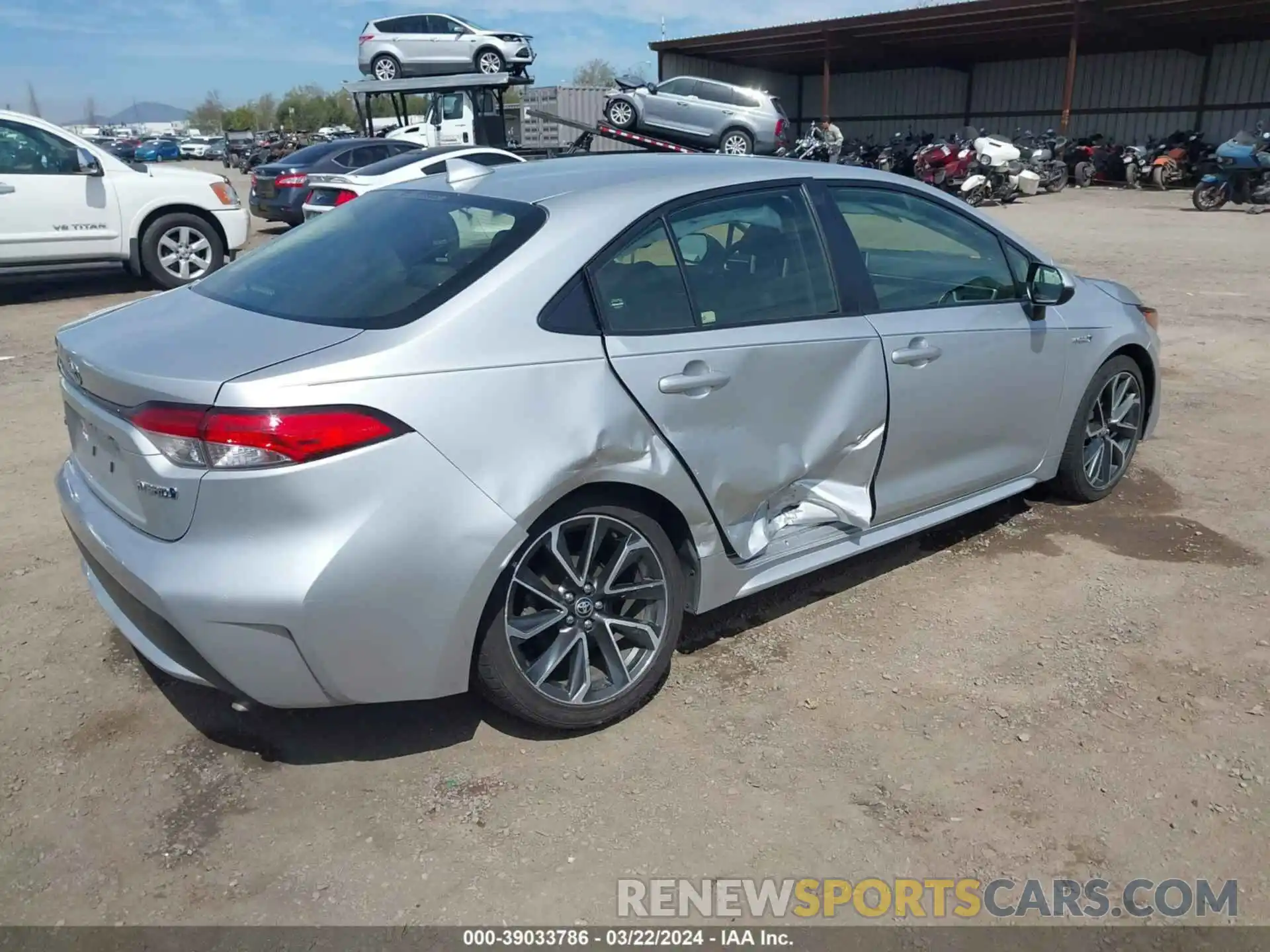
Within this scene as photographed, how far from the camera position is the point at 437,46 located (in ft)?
80.9

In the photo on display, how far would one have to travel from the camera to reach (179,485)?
7.93ft

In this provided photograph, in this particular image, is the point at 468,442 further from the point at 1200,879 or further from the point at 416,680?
the point at 1200,879

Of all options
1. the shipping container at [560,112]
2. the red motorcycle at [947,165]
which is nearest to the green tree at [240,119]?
the shipping container at [560,112]

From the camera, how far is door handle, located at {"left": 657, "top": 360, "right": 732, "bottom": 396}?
2.90m

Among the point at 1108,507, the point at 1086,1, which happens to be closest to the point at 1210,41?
the point at 1086,1

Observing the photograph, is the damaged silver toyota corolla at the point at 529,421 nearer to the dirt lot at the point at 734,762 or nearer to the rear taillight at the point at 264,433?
the rear taillight at the point at 264,433

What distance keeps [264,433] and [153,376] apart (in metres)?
0.40

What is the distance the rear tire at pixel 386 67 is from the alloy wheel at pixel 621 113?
5740mm

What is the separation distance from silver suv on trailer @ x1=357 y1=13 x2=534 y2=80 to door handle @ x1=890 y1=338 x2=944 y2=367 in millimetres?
23482

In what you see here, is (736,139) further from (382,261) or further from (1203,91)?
(382,261)

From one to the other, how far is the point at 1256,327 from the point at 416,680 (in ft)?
27.6

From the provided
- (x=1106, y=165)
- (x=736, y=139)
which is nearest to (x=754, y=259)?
(x=736, y=139)

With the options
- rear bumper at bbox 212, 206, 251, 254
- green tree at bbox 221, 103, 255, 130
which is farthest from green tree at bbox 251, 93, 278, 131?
rear bumper at bbox 212, 206, 251, 254

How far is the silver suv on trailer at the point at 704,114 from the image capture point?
2273cm
